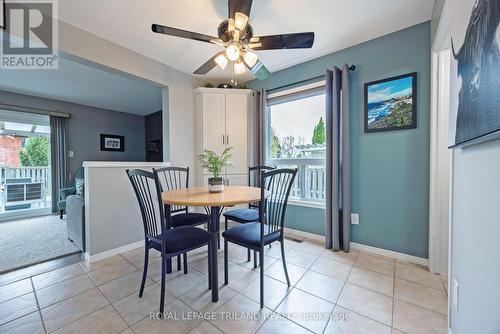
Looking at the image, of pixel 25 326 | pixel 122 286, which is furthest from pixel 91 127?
pixel 25 326

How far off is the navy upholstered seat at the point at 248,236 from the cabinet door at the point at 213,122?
5.49 feet

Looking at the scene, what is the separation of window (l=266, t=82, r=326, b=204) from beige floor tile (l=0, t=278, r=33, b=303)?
2.81 m

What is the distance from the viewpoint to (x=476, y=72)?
72 centimetres

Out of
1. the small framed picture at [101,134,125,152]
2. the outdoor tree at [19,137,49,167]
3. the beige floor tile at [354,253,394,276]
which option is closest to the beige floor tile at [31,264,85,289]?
the beige floor tile at [354,253,394,276]

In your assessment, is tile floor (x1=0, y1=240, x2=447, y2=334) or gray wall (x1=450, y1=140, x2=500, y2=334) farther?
tile floor (x1=0, y1=240, x2=447, y2=334)

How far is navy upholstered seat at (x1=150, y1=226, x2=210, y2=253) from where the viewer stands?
1457mm

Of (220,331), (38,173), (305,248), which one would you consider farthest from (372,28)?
(38,173)

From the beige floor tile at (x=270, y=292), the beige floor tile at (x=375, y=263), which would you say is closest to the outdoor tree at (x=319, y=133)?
the beige floor tile at (x=375, y=263)

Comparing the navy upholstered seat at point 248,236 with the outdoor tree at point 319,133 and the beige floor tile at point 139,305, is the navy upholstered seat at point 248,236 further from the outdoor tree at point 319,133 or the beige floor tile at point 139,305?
the outdoor tree at point 319,133

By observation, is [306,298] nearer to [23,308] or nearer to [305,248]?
[305,248]

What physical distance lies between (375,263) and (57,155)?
19.7ft

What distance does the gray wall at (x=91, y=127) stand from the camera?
4197 mm

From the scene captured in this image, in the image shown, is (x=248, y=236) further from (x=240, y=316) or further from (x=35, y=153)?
(x=35, y=153)

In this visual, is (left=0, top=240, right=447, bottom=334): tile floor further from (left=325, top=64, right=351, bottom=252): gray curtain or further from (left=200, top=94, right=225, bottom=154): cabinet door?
(left=200, top=94, right=225, bottom=154): cabinet door
